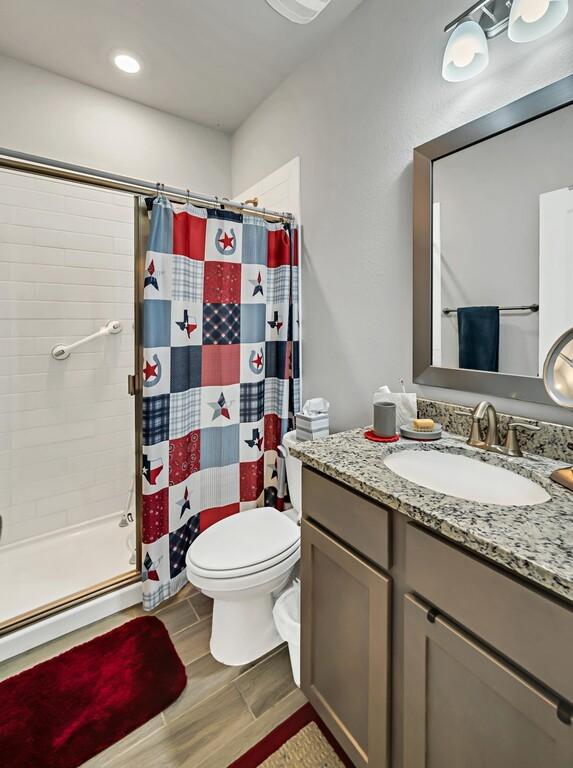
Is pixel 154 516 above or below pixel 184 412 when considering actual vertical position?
below

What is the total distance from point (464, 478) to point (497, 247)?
0.74 meters

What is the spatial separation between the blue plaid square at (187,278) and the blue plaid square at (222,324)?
9 centimetres

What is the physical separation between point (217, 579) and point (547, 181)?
5.43ft

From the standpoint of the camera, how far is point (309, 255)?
6.56 feet

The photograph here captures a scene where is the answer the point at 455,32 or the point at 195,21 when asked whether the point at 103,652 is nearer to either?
the point at 455,32

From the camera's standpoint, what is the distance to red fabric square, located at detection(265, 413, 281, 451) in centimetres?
208

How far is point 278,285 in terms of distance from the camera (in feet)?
6.63

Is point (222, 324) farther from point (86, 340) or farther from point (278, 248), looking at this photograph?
point (86, 340)

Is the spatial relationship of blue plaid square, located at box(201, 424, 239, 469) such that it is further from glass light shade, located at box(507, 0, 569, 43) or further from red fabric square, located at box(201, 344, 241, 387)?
glass light shade, located at box(507, 0, 569, 43)

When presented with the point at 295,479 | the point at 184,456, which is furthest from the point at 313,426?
the point at 184,456

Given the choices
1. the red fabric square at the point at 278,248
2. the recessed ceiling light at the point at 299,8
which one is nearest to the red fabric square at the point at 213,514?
the red fabric square at the point at 278,248

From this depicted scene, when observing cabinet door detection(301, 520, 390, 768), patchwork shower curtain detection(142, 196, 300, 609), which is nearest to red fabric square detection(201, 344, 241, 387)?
patchwork shower curtain detection(142, 196, 300, 609)

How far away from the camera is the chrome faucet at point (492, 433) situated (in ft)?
3.58

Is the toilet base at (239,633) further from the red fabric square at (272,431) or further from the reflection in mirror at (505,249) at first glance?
the reflection in mirror at (505,249)
